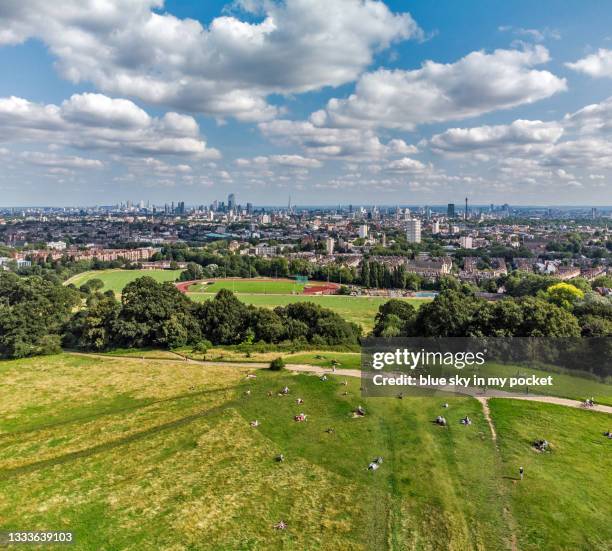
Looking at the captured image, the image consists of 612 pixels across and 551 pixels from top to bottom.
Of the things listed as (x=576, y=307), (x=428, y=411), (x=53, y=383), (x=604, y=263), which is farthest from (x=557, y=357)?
(x=604, y=263)

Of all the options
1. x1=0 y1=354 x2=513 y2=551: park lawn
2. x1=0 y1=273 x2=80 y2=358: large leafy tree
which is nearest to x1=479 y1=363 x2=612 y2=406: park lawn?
x1=0 y1=354 x2=513 y2=551: park lawn

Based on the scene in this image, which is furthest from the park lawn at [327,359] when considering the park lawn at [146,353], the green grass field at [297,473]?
the park lawn at [146,353]

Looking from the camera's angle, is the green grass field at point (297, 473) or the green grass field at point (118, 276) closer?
the green grass field at point (297, 473)

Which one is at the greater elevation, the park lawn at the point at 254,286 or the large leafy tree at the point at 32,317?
the large leafy tree at the point at 32,317

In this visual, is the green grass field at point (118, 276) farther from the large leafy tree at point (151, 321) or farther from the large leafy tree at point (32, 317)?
the large leafy tree at point (151, 321)

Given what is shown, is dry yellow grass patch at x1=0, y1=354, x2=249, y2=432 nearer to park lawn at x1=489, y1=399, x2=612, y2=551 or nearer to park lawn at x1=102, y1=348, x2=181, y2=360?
park lawn at x1=102, y1=348, x2=181, y2=360

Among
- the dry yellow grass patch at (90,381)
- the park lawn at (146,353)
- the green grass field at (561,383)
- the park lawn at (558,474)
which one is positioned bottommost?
the park lawn at (146,353)
